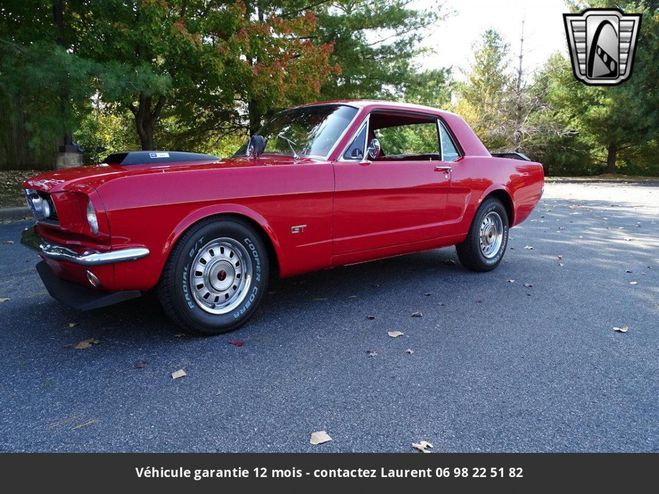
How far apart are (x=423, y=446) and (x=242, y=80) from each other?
10.1 meters

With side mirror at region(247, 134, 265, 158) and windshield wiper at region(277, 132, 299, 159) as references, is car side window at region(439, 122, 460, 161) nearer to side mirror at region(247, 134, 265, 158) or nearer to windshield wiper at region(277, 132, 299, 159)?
windshield wiper at region(277, 132, 299, 159)

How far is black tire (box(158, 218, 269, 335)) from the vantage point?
301 cm

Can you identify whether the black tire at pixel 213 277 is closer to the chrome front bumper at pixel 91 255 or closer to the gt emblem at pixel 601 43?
the chrome front bumper at pixel 91 255

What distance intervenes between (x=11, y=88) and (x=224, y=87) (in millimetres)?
4393

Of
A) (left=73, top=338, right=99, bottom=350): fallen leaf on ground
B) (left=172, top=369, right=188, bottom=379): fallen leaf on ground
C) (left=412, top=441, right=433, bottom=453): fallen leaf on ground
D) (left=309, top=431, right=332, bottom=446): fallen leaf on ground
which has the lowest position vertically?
(left=412, top=441, right=433, bottom=453): fallen leaf on ground

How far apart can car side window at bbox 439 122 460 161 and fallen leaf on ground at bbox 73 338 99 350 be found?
11.0ft

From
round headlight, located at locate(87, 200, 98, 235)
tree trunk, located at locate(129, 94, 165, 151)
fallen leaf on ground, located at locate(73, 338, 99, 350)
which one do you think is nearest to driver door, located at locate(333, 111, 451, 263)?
round headlight, located at locate(87, 200, 98, 235)

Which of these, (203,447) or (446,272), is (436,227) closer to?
(446,272)

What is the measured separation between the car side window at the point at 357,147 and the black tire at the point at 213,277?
3.24 ft

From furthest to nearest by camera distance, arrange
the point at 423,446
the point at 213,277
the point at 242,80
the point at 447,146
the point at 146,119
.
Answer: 1. the point at 146,119
2. the point at 242,80
3. the point at 447,146
4. the point at 213,277
5. the point at 423,446

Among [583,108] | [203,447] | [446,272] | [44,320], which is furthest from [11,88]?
[583,108]

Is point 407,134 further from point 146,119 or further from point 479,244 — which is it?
point 146,119

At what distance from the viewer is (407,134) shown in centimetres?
524

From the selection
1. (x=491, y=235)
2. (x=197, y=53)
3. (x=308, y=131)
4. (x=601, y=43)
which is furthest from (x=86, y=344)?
(x=601, y=43)
